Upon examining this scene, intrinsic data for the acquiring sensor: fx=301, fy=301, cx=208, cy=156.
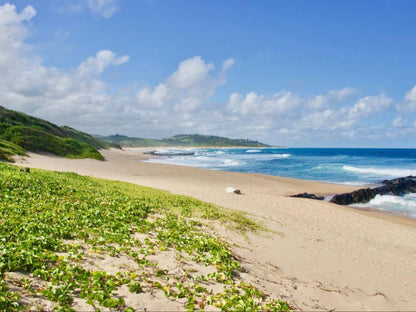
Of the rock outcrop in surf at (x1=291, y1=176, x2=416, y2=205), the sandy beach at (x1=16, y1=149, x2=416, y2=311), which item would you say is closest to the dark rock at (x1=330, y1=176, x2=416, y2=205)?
the rock outcrop in surf at (x1=291, y1=176, x2=416, y2=205)

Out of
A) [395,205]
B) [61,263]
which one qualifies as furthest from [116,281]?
[395,205]

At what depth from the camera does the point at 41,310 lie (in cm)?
499

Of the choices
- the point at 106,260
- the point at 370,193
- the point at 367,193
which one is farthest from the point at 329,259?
the point at 370,193

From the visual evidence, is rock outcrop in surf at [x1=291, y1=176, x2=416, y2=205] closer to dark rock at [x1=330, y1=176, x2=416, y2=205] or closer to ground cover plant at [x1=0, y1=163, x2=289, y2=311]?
dark rock at [x1=330, y1=176, x2=416, y2=205]

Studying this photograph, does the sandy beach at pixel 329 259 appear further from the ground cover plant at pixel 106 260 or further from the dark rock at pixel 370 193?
the dark rock at pixel 370 193

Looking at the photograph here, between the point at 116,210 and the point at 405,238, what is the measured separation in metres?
14.8

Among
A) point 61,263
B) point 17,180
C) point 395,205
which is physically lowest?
point 395,205

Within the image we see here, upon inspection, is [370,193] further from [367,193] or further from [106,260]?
[106,260]

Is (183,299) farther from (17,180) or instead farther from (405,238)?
(405,238)

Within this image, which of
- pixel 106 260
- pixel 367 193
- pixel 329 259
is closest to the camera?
pixel 106 260

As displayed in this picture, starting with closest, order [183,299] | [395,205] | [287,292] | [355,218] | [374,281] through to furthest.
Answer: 1. [183,299]
2. [287,292]
3. [374,281]
4. [355,218]
5. [395,205]

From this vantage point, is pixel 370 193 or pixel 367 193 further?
pixel 370 193

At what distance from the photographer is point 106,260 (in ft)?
24.3

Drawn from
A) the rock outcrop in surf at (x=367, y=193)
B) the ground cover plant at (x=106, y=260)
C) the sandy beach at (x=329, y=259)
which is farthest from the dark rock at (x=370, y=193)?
the ground cover plant at (x=106, y=260)
